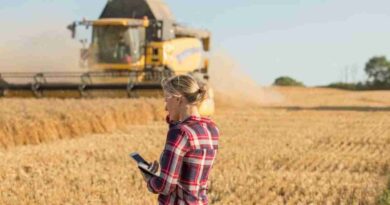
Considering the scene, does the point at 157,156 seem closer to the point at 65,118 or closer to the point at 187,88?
the point at 65,118

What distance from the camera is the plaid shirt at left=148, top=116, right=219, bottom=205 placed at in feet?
13.5

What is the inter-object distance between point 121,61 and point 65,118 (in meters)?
9.60

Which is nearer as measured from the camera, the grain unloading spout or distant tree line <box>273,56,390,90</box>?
the grain unloading spout

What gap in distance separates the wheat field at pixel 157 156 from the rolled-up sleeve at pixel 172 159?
324 cm

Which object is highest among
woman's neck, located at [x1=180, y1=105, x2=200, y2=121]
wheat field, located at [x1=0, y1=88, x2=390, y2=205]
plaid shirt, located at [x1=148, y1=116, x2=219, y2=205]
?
woman's neck, located at [x1=180, y1=105, x2=200, y2=121]

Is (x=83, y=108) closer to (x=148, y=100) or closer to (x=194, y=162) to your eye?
(x=148, y=100)

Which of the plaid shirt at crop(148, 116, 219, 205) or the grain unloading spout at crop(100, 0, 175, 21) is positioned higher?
the grain unloading spout at crop(100, 0, 175, 21)

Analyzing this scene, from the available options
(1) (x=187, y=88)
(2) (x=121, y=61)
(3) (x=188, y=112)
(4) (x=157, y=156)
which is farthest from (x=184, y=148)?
(2) (x=121, y=61)

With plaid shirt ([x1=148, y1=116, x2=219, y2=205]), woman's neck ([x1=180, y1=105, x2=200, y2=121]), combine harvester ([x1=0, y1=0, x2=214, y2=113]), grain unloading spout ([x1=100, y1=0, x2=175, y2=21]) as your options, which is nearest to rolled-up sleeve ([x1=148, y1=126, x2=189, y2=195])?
plaid shirt ([x1=148, y1=116, x2=219, y2=205])

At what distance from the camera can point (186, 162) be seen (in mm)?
4168

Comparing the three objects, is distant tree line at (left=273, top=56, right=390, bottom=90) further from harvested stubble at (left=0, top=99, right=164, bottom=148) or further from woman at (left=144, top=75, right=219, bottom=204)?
woman at (left=144, top=75, right=219, bottom=204)

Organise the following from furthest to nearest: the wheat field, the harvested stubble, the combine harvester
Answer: the combine harvester < the harvested stubble < the wheat field

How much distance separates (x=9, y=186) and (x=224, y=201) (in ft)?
7.30

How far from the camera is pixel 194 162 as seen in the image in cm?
417
